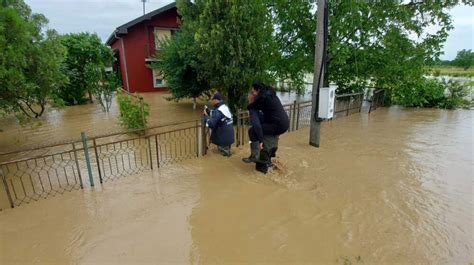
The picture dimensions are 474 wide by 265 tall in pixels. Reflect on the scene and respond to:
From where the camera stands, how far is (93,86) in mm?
12031

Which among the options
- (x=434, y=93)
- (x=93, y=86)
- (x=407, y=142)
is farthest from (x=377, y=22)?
(x=93, y=86)

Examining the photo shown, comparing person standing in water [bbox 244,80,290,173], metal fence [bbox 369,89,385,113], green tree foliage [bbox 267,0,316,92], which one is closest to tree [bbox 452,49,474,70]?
metal fence [bbox 369,89,385,113]

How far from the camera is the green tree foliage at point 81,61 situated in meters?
12.3

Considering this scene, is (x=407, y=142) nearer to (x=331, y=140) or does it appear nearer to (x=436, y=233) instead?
(x=331, y=140)

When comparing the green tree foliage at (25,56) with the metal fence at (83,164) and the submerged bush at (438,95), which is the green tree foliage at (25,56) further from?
the submerged bush at (438,95)

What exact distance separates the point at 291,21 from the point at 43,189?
27.8ft

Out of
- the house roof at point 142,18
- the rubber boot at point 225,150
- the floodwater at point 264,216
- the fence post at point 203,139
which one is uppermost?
the house roof at point 142,18

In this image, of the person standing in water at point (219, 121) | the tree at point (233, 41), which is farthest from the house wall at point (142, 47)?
the person standing in water at point (219, 121)

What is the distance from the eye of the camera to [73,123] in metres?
9.22

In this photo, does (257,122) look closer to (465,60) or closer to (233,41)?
(233,41)

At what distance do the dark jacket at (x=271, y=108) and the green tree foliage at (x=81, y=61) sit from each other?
33.3 feet

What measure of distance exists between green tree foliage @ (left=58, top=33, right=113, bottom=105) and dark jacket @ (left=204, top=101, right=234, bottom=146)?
29.9ft

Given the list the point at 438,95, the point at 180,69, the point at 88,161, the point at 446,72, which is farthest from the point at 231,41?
the point at 446,72

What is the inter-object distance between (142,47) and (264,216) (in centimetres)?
1534
